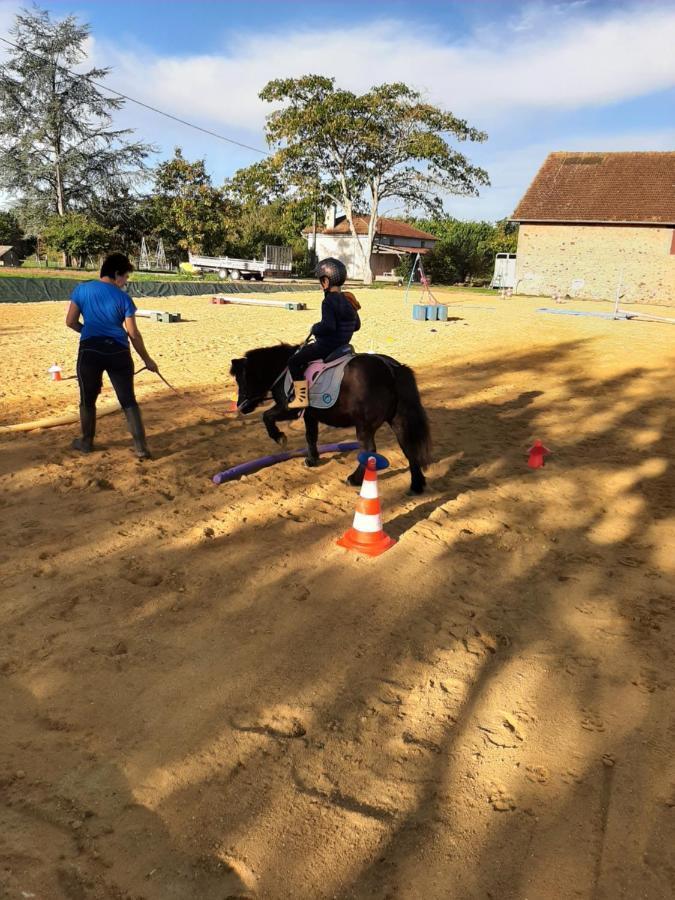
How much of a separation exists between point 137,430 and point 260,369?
146cm

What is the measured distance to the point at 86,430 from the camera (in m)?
6.40

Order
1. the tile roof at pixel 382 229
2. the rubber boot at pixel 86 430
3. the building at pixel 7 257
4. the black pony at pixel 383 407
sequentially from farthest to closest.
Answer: the building at pixel 7 257 → the tile roof at pixel 382 229 → the rubber boot at pixel 86 430 → the black pony at pixel 383 407

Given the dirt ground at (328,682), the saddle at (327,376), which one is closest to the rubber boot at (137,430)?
the dirt ground at (328,682)

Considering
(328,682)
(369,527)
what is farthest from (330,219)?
(328,682)

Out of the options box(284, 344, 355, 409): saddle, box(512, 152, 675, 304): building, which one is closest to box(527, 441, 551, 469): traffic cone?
box(284, 344, 355, 409): saddle

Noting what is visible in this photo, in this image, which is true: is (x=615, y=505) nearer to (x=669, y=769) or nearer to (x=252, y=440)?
(x=669, y=769)

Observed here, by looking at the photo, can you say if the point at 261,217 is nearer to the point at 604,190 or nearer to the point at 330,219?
the point at 330,219

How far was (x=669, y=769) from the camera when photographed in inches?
103

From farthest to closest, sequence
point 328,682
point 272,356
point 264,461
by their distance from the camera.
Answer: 1. point 272,356
2. point 264,461
3. point 328,682

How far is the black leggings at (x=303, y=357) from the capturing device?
567 cm

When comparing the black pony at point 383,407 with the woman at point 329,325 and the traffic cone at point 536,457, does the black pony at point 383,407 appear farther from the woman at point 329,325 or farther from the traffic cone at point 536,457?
the traffic cone at point 536,457

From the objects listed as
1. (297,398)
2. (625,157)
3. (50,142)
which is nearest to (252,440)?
(297,398)

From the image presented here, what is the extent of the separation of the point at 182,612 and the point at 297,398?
8.90ft

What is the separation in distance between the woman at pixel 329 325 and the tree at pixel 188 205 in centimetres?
4725
